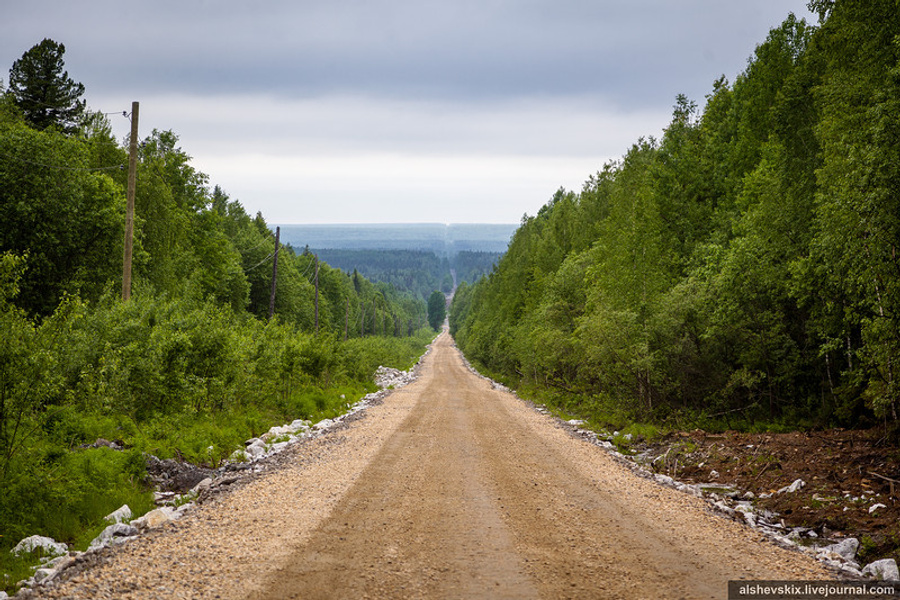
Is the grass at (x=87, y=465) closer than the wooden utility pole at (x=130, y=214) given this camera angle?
Yes

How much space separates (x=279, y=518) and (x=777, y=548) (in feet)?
20.0

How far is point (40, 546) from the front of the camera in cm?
693

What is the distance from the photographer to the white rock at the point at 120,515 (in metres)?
7.88

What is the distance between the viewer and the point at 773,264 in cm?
1825

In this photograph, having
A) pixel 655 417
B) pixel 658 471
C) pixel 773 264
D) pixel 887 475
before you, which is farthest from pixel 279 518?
pixel 773 264

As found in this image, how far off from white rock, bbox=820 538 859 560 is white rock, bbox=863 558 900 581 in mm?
542

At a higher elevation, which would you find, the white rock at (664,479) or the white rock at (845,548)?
the white rock at (845,548)

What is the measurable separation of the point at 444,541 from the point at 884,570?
15.4ft

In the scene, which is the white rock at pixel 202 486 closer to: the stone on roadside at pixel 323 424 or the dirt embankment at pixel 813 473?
the stone on roadside at pixel 323 424

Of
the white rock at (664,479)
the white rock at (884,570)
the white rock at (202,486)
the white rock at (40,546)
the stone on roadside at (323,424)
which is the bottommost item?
the stone on roadside at (323,424)

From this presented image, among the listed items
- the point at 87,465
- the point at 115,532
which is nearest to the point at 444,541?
the point at 115,532

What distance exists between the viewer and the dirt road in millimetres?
5617

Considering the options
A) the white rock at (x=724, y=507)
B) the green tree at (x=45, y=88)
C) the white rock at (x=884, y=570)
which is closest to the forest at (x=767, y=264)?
the white rock at (x=724, y=507)

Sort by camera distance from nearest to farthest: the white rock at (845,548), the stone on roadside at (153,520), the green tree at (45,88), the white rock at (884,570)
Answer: the white rock at (884,570) < the white rock at (845,548) < the stone on roadside at (153,520) < the green tree at (45,88)
